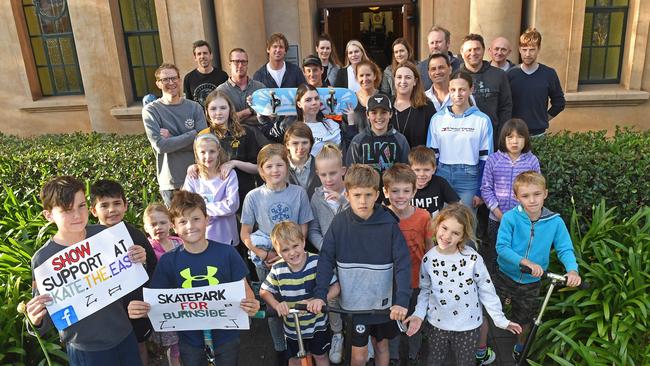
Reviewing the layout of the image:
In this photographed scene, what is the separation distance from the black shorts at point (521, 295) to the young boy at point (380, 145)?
4.17 ft

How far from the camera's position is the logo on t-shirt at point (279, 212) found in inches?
152

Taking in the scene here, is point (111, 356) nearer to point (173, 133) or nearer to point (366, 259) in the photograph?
point (366, 259)

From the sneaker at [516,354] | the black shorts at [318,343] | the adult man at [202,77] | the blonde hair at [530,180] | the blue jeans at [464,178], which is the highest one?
the adult man at [202,77]

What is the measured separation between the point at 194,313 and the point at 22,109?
9387 millimetres

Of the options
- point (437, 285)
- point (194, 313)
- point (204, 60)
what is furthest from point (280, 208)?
point (204, 60)

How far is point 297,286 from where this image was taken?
11.2 feet

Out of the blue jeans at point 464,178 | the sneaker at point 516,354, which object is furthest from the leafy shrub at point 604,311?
the blue jeans at point 464,178

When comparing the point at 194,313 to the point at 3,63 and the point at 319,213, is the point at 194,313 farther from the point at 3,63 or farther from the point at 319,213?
the point at 3,63

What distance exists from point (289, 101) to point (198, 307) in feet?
8.26

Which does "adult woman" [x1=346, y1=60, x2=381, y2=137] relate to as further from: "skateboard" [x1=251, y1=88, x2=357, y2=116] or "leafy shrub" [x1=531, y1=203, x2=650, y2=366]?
"leafy shrub" [x1=531, y1=203, x2=650, y2=366]

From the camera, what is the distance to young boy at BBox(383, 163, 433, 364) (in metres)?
3.52

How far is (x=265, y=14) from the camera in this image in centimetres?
933

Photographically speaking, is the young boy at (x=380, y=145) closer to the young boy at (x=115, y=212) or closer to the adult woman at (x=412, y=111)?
the adult woman at (x=412, y=111)

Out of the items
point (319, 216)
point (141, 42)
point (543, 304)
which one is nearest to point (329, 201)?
point (319, 216)
